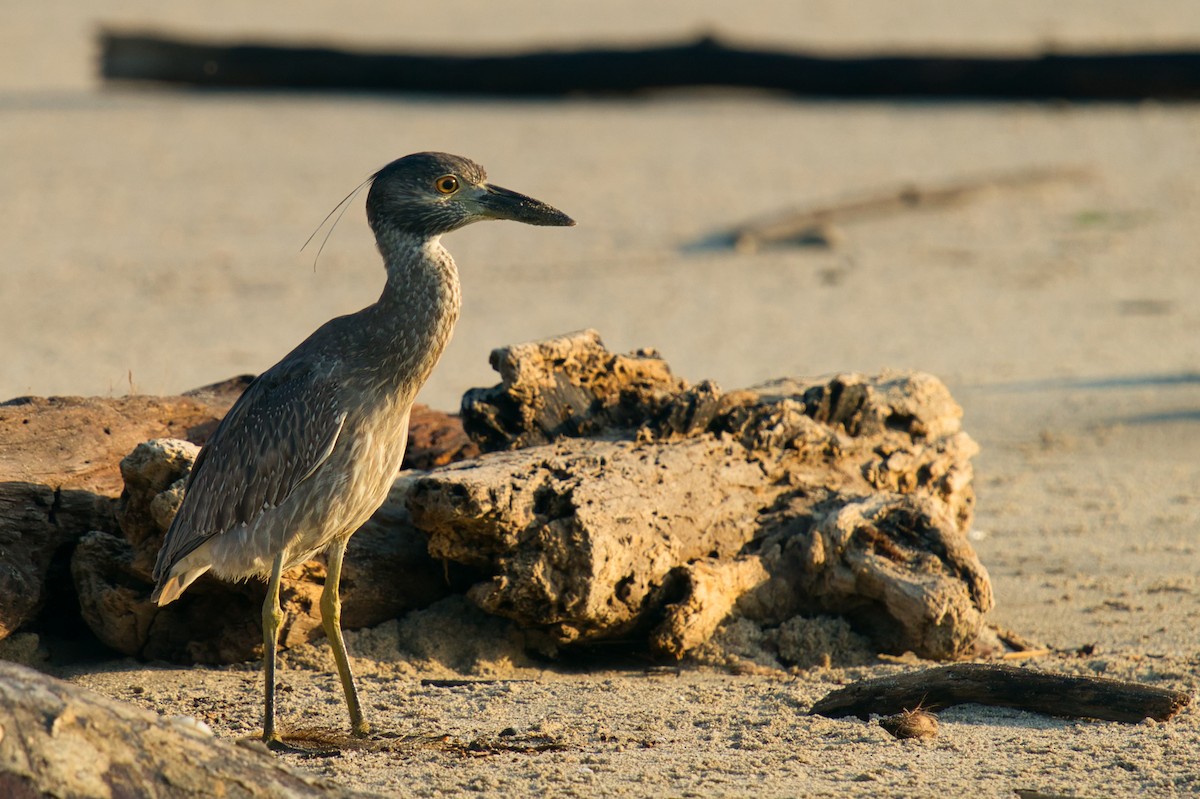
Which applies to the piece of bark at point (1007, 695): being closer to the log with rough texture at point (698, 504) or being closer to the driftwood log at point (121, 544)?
the log with rough texture at point (698, 504)

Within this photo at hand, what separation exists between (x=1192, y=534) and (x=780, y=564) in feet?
7.71

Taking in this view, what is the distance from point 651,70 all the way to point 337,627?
1484cm

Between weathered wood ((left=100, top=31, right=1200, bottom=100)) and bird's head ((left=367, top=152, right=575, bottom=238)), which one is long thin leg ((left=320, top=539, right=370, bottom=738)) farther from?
weathered wood ((left=100, top=31, right=1200, bottom=100))

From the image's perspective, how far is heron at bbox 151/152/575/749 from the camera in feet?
14.9

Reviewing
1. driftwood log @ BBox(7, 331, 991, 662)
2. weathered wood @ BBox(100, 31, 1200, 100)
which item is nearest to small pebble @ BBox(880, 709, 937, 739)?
driftwood log @ BBox(7, 331, 991, 662)

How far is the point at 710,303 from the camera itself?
1116cm

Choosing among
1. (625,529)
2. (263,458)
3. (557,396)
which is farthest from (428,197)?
(625,529)

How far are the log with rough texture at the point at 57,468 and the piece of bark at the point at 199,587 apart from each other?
4.5 inches

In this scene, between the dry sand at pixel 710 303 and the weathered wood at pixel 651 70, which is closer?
the dry sand at pixel 710 303

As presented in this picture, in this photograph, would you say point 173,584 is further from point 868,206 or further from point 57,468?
point 868,206

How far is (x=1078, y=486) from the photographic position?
24.2ft

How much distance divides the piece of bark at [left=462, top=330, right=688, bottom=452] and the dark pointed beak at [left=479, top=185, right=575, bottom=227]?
0.69 m

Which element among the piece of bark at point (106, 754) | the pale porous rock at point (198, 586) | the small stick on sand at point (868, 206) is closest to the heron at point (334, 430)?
the pale porous rock at point (198, 586)

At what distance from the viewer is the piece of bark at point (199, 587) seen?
490 centimetres
